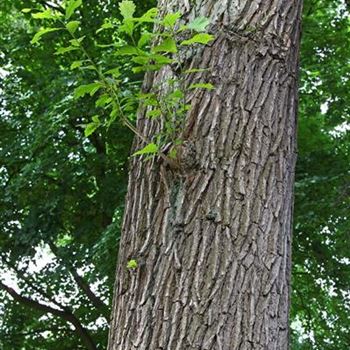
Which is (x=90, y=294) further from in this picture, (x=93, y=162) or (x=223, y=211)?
(x=223, y=211)

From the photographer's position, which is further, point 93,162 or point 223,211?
point 93,162

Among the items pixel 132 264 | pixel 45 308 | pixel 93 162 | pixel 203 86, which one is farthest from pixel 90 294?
pixel 203 86

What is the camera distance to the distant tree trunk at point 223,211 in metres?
1.68

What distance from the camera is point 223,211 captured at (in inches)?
69.7

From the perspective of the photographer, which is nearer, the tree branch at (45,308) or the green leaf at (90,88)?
the green leaf at (90,88)

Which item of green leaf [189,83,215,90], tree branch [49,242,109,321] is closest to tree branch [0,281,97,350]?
tree branch [49,242,109,321]

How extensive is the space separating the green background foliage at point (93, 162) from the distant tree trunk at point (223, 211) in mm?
4921

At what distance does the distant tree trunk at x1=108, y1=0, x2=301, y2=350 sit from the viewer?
5.50 feet

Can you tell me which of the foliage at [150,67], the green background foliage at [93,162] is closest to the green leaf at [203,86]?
the foliage at [150,67]

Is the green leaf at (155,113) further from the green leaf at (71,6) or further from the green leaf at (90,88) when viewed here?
the green leaf at (71,6)

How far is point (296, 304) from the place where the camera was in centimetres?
864

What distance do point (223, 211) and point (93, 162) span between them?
6.67 m

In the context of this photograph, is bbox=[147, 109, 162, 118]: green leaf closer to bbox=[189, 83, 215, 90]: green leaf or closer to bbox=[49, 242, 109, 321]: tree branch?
bbox=[189, 83, 215, 90]: green leaf

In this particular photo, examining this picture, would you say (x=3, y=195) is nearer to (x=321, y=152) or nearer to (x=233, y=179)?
(x=321, y=152)
